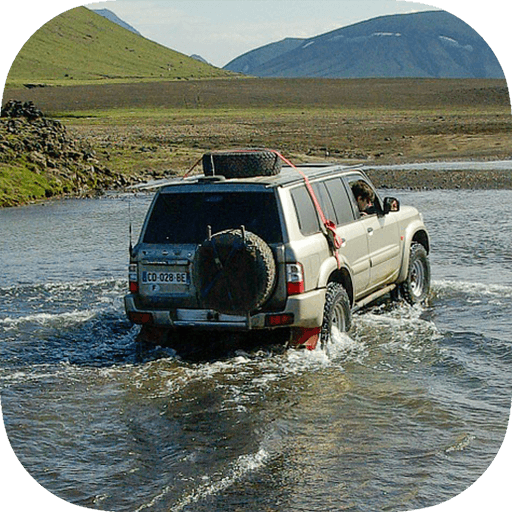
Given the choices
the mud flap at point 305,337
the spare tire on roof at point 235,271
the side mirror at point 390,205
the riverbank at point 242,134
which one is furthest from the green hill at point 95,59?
the spare tire on roof at point 235,271

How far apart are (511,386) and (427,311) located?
315 cm

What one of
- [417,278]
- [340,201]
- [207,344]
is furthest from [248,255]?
[417,278]

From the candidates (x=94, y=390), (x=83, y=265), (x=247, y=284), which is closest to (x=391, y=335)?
(x=247, y=284)

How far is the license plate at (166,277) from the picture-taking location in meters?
9.25

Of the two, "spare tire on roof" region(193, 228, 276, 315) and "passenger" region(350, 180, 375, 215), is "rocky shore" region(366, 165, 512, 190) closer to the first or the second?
"passenger" region(350, 180, 375, 215)

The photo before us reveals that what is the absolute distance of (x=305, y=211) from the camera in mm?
9562

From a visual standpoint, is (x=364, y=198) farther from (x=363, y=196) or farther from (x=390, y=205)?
(x=390, y=205)

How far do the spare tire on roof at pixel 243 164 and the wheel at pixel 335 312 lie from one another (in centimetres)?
141

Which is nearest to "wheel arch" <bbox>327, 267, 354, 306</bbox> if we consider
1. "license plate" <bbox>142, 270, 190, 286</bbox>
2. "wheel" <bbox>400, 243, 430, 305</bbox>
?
"license plate" <bbox>142, 270, 190, 286</bbox>

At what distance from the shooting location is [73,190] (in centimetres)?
2825

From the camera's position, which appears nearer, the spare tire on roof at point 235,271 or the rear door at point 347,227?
the spare tire on roof at point 235,271

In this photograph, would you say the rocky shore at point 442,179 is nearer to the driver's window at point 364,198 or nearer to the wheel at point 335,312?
the driver's window at point 364,198

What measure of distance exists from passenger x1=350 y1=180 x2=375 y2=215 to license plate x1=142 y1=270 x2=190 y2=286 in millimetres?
2762

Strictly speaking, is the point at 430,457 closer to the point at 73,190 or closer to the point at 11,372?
the point at 11,372
